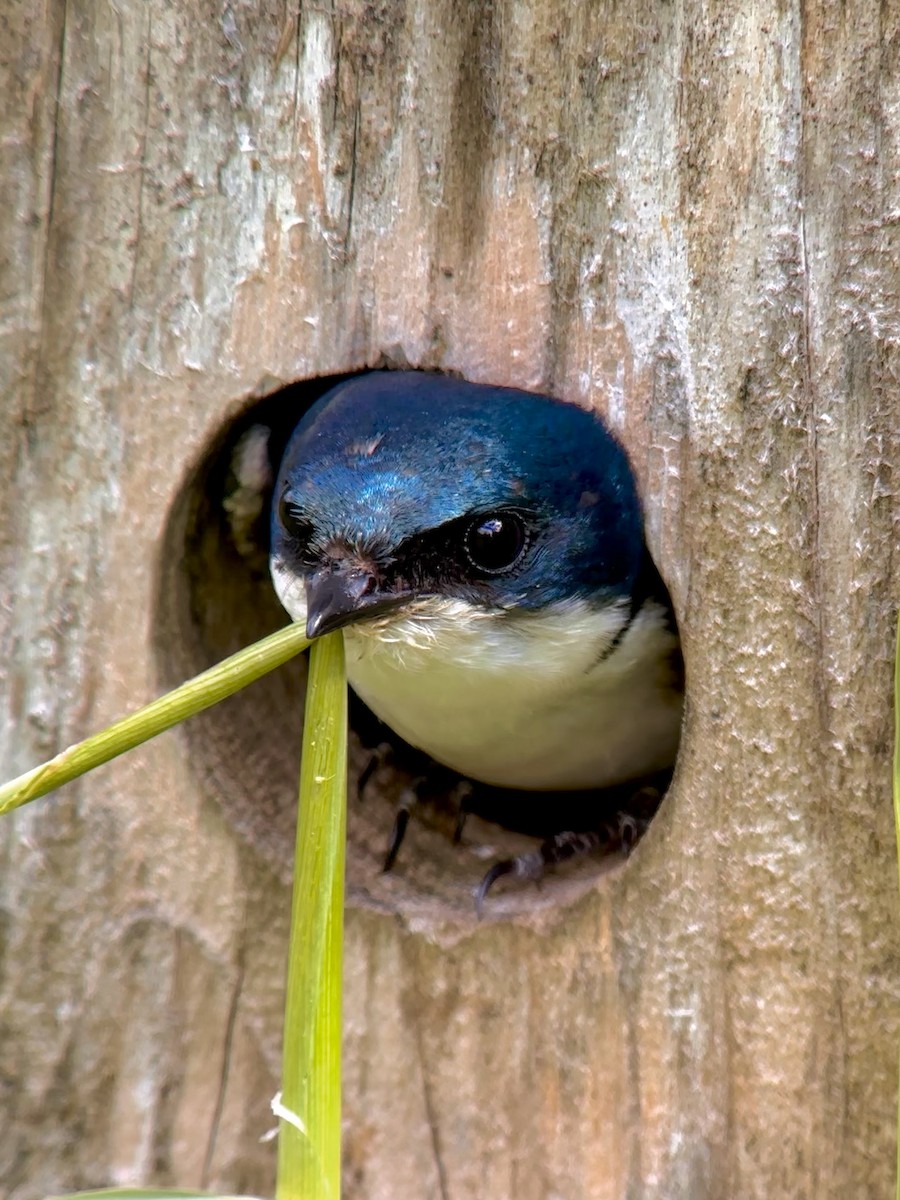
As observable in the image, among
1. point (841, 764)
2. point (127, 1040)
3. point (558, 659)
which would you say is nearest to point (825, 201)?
point (841, 764)

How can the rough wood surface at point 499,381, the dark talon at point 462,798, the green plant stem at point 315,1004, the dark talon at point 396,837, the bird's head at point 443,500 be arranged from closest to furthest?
the green plant stem at point 315,1004 → the rough wood surface at point 499,381 → the bird's head at point 443,500 → the dark talon at point 396,837 → the dark talon at point 462,798

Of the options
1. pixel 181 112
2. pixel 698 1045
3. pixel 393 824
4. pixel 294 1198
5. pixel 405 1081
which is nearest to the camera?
pixel 294 1198

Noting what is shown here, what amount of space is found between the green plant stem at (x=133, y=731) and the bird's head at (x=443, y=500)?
23 centimetres

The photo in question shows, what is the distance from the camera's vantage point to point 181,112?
5.26ft

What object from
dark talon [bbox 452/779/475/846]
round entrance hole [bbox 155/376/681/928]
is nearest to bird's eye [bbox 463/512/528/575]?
round entrance hole [bbox 155/376/681/928]

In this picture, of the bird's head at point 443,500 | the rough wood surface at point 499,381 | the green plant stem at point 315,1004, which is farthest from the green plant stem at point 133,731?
the rough wood surface at point 499,381

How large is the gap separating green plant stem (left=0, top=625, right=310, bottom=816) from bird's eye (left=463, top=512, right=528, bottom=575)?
0.39 meters

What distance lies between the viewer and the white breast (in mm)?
1665

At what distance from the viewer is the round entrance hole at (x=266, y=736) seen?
67.6 inches

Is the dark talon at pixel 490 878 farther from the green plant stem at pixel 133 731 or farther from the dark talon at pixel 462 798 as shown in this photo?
the green plant stem at pixel 133 731

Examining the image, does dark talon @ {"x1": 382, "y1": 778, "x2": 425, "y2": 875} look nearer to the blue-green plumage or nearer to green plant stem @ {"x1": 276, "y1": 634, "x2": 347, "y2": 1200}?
the blue-green plumage

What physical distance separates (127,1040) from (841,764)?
0.89 m

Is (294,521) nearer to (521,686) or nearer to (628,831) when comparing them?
(521,686)

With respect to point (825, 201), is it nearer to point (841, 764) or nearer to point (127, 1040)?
point (841, 764)
